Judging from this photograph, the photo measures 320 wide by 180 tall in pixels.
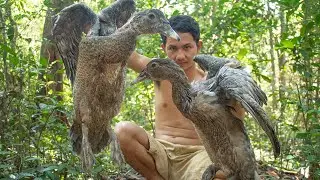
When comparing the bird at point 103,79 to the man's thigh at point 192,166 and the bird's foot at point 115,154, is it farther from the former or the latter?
the man's thigh at point 192,166

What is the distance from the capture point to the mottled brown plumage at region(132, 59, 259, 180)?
399cm

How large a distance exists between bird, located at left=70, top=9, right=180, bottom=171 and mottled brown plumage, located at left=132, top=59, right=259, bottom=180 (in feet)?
1.01

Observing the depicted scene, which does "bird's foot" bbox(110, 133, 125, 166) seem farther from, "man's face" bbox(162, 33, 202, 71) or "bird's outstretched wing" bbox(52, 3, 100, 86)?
"man's face" bbox(162, 33, 202, 71)

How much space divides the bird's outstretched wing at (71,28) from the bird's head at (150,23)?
1.67 feet

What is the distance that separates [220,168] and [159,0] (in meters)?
4.14

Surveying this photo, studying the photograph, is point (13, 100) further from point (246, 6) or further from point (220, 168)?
point (246, 6)

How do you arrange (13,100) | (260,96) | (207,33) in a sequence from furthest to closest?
(207,33) → (13,100) → (260,96)

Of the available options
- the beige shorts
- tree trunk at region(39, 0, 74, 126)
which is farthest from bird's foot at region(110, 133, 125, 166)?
tree trunk at region(39, 0, 74, 126)

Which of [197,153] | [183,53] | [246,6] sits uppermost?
[246,6]

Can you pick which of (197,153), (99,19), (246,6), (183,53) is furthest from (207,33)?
(99,19)

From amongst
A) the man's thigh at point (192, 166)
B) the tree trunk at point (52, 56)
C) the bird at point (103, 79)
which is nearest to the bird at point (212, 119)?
the bird at point (103, 79)

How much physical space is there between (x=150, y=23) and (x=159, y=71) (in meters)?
0.48

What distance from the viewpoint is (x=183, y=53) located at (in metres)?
5.26

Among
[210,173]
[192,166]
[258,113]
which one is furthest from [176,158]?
[258,113]
